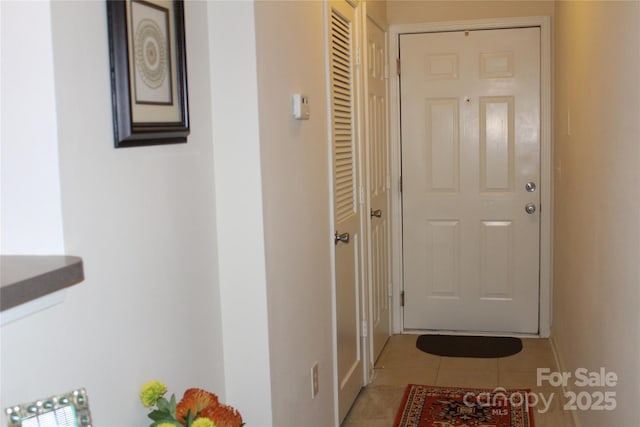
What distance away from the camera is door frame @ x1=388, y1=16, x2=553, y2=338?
14.3 ft

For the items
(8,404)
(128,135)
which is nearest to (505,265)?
(128,135)

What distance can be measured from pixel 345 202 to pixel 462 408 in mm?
A: 1158

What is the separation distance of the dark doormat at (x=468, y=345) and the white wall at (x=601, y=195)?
573 millimetres

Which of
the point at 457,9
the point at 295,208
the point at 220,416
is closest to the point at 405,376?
the point at 295,208

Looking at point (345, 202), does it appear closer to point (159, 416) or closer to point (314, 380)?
point (314, 380)

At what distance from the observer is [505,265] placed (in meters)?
4.55

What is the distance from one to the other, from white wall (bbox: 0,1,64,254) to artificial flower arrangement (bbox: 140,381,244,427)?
14.5 inches

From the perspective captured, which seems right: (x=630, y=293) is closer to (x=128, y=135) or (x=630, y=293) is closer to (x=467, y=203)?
(x=128, y=135)

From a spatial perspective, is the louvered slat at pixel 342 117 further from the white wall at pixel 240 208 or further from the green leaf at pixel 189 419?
the green leaf at pixel 189 419

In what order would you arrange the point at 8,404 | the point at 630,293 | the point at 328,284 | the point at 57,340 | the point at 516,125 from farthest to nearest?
the point at 516,125
the point at 328,284
the point at 630,293
the point at 57,340
the point at 8,404

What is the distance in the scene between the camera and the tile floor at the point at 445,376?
340 cm

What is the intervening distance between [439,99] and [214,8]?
2681 millimetres

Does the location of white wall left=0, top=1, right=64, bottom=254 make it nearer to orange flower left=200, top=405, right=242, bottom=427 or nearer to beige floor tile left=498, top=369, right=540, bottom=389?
orange flower left=200, top=405, right=242, bottom=427

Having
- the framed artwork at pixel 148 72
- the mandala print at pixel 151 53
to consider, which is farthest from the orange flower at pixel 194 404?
the mandala print at pixel 151 53
